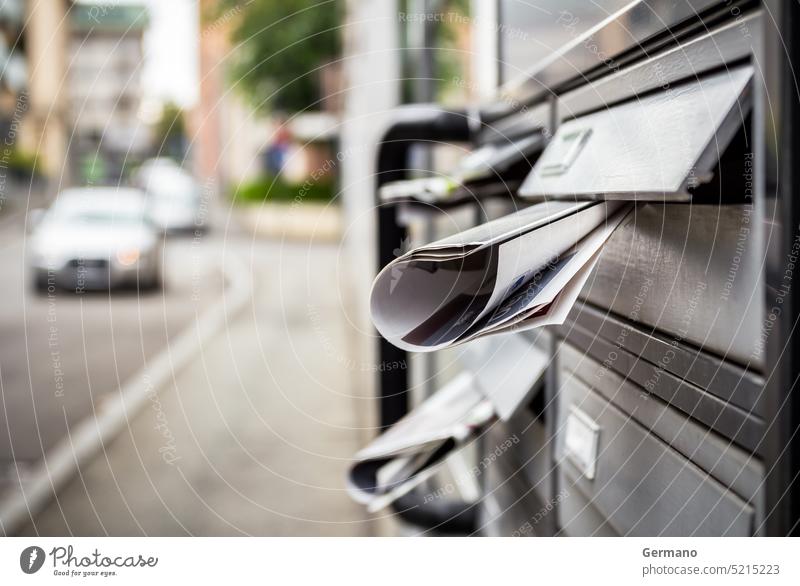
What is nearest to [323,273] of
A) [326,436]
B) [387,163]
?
[326,436]

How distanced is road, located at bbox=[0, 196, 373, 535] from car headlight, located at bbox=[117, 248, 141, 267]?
448 mm

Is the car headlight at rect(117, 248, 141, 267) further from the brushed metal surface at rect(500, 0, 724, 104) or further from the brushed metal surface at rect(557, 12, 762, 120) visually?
the brushed metal surface at rect(557, 12, 762, 120)

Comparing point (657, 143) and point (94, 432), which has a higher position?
point (657, 143)

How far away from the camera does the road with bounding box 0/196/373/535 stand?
12.4ft

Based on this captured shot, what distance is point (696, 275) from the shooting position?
2.90ft

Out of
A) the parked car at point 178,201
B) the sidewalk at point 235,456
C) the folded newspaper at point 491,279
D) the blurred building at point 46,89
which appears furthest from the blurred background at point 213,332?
the blurred building at point 46,89

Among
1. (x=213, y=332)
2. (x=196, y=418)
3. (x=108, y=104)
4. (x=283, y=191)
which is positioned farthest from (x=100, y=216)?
(x=108, y=104)

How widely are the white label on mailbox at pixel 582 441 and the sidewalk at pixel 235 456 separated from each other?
1101 millimetres

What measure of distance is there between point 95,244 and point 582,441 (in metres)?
10.5

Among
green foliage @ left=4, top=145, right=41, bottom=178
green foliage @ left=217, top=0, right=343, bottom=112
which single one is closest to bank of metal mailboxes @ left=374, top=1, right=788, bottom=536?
green foliage @ left=217, top=0, right=343, bottom=112

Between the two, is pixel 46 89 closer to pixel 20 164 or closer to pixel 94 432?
pixel 20 164

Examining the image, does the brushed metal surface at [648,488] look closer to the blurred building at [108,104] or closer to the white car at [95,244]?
the white car at [95,244]

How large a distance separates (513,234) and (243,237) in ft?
84.1

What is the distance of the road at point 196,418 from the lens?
148 inches
